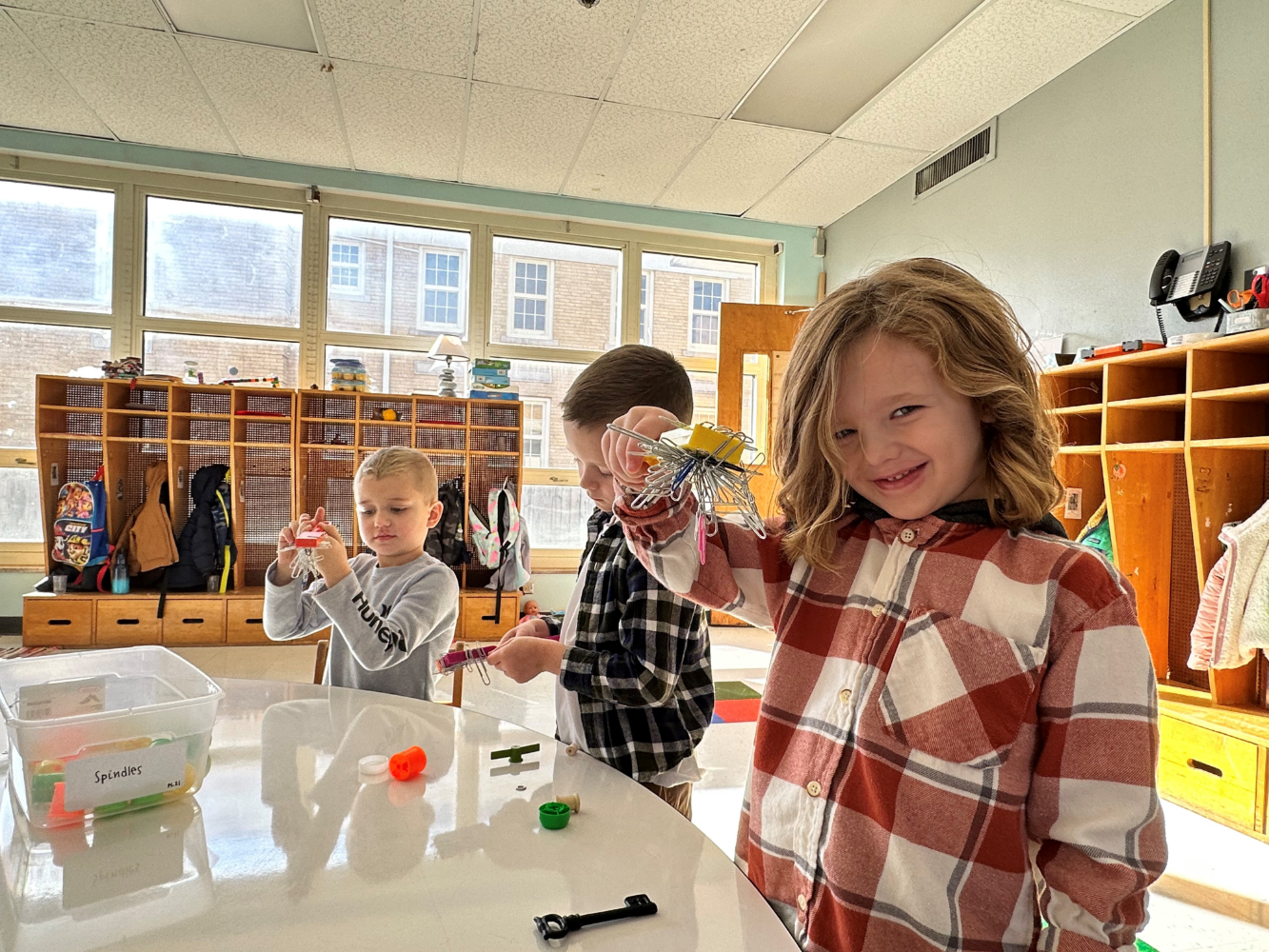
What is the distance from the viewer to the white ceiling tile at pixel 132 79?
3442 millimetres

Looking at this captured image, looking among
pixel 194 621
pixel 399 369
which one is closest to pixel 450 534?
pixel 399 369

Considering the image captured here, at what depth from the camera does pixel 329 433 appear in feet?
16.3

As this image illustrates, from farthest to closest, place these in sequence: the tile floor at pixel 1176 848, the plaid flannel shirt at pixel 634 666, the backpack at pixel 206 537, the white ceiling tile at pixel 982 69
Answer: the backpack at pixel 206 537 → the white ceiling tile at pixel 982 69 → the tile floor at pixel 1176 848 → the plaid flannel shirt at pixel 634 666

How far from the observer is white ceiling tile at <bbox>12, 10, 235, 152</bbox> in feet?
11.3

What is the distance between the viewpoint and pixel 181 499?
4766mm

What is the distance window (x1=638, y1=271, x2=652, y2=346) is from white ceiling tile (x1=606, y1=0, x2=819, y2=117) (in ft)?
5.87

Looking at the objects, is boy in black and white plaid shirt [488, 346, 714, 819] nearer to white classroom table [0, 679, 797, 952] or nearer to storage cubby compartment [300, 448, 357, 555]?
white classroom table [0, 679, 797, 952]

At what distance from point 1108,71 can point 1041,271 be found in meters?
0.89

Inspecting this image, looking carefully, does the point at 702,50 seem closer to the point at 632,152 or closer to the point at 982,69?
the point at 632,152

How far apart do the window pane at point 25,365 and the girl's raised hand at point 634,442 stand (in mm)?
5420

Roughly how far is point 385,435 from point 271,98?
2051mm

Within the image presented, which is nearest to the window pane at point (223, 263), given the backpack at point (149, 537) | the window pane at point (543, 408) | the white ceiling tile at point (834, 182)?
the backpack at point (149, 537)

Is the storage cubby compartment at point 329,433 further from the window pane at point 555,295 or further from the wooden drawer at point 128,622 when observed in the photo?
the wooden drawer at point 128,622

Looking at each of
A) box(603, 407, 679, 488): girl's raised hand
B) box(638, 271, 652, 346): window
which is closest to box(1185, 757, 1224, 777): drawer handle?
box(603, 407, 679, 488): girl's raised hand
